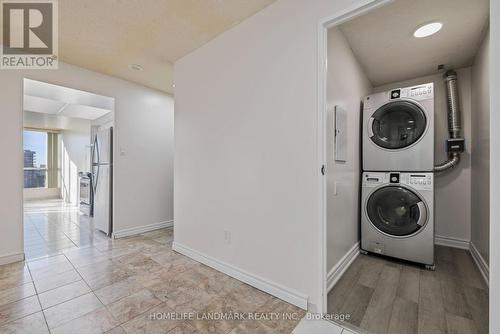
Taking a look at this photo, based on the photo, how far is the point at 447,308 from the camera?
1.62 metres

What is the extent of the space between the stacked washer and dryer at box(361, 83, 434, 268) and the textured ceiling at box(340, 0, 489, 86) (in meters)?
0.43

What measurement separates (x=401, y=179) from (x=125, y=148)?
12.2 ft

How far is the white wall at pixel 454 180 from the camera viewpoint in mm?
2742

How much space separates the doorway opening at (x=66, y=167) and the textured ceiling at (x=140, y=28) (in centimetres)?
71

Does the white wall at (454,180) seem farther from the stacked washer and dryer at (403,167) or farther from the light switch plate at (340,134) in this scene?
the light switch plate at (340,134)

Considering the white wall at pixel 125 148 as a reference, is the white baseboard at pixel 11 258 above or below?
below

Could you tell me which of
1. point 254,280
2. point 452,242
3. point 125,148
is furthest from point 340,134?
point 125,148

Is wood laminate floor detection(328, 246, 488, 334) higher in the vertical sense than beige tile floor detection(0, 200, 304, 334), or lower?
lower

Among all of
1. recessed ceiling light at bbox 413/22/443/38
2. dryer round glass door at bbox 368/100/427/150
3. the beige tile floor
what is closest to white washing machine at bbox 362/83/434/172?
dryer round glass door at bbox 368/100/427/150

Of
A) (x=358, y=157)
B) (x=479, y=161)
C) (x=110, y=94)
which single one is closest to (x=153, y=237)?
(x=110, y=94)

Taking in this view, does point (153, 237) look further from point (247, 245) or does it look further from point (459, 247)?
point (459, 247)

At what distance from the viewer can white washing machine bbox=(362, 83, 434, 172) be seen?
90.2 inches

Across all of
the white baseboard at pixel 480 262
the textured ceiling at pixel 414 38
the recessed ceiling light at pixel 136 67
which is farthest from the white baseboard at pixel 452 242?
the recessed ceiling light at pixel 136 67

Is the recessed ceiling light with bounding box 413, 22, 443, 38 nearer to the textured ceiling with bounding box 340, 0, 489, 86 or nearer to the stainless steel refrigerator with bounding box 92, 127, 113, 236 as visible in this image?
the textured ceiling with bounding box 340, 0, 489, 86
